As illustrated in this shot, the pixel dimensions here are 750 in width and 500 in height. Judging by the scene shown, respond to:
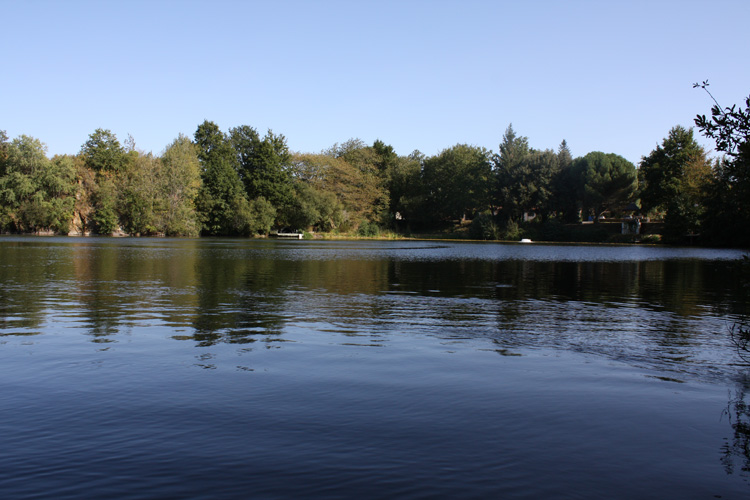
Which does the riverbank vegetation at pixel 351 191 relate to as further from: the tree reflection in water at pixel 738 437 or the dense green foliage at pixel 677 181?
the tree reflection in water at pixel 738 437

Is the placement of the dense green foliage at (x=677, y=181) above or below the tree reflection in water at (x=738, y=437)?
above

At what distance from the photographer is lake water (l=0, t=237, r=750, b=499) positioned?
5.62 meters

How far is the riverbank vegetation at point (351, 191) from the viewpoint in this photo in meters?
87.4

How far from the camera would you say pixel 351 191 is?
350 ft

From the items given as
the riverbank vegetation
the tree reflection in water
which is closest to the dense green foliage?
the riverbank vegetation

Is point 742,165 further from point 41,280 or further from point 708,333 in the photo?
point 41,280

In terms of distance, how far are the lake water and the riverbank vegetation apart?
7170cm

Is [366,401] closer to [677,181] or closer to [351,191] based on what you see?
[677,181]

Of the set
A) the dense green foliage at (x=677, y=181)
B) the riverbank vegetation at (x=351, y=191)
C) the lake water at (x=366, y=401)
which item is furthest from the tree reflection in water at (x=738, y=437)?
the dense green foliage at (x=677, y=181)

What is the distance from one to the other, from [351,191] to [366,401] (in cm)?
9952

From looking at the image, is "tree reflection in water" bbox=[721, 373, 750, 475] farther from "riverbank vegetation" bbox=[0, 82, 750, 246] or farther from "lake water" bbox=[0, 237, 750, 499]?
"riverbank vegetation" bbox=[0, 82, 750, 246]

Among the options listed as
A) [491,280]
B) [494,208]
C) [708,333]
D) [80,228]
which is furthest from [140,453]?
[494,208]

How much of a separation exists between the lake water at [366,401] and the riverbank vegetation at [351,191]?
2823 inches

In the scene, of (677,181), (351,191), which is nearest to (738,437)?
(677,181)
